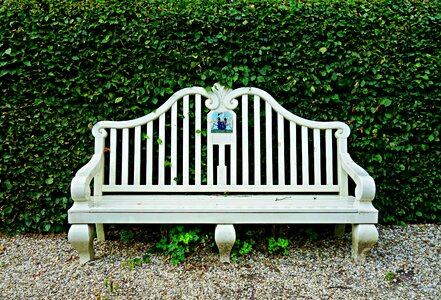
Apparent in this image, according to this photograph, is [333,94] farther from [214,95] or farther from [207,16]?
[207,16]

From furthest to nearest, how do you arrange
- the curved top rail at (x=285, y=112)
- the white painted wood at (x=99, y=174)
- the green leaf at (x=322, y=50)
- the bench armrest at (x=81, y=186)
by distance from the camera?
the green leaf at (x=322, y=50) → the curved top rail at (x=285, y=112) → the white painted wood at (x=99, y=174) → the bench armrest at (x=81, y=186)

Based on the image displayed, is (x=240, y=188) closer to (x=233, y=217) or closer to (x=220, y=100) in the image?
(x=233, y=217)

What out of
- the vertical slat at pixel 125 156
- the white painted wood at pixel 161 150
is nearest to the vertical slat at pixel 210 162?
the white painted wood at pixel 161 150

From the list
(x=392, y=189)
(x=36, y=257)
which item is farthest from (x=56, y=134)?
(x=392, y=189)

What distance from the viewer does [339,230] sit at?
3.25 meters

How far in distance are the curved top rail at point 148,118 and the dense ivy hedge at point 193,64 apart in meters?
0.12

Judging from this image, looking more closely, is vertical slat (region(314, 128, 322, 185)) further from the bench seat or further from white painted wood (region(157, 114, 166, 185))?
white painted wood (region(157, 114, 166, 185))

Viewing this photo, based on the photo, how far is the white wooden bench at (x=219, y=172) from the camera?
8.55 ft

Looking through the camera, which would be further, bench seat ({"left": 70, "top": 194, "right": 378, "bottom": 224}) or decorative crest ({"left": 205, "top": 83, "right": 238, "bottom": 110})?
decorative crest ({"left": 205, "top": 83, "right": 238, "bottom": 110})

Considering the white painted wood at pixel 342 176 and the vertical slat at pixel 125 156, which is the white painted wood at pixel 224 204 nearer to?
the white painted wood at pixel 342 176

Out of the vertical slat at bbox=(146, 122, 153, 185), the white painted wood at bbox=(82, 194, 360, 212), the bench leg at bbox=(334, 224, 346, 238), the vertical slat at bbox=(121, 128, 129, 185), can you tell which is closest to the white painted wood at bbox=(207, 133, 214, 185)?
the white painted wood at bbox=(82, 194, 360, 212)

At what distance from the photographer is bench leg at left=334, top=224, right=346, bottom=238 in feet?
10.6

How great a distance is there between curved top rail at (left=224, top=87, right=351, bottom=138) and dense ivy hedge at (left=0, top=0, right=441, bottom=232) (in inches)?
4.9

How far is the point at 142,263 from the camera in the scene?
2781 millimetres
